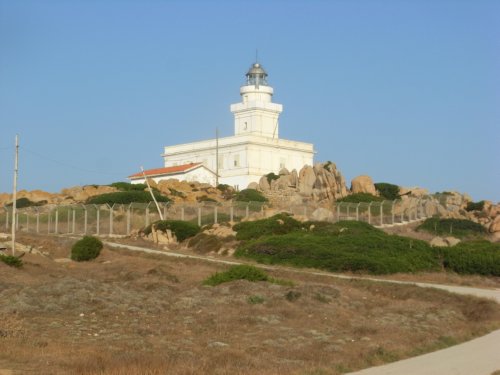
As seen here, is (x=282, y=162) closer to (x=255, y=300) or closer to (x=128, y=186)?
(x=128, y=186)

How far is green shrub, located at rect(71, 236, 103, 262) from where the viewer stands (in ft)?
126

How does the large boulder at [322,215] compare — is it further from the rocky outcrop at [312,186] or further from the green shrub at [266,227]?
the rocky outcrop at [312,186]

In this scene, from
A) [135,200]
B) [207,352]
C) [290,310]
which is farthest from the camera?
[135,200]

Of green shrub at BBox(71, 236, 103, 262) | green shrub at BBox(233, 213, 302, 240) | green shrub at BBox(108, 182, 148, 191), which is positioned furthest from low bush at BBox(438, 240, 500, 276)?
green shrub at BBox(108, 182, 148, 191)

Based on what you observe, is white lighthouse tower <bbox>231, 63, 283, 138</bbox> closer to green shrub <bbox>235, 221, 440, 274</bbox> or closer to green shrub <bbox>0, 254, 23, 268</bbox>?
green shrub <bbox>235, 221, 440, 274</bbox>

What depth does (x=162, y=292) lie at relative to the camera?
82.4 feet

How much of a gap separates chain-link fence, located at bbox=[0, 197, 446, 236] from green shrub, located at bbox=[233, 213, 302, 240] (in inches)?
127

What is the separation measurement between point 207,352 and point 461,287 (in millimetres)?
15725

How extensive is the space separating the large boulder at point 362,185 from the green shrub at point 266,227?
104ft

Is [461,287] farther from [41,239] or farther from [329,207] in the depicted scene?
[329,207]

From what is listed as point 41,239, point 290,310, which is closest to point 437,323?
point 290,310

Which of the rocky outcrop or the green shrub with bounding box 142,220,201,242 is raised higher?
the rocky outcrop

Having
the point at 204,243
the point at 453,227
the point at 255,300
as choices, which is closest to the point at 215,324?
the point at 255,300

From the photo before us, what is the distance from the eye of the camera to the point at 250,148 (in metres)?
86.8
